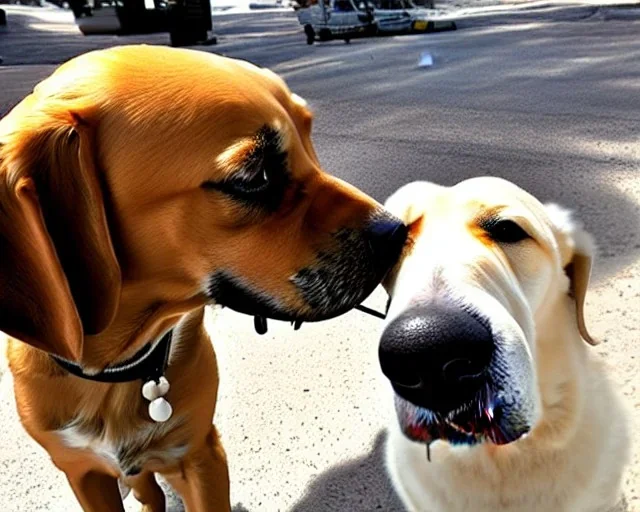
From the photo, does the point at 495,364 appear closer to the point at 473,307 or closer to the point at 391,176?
the point at 473,307

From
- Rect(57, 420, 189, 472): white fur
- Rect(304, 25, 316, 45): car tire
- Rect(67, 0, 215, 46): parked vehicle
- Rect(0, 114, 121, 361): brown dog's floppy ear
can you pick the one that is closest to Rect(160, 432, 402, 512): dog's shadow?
Rect(57, 420, 189, 472): white fur

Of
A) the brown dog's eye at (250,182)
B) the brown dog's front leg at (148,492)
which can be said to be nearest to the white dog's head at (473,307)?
the brown dog's eye at (250,182)

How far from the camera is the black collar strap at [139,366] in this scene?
4.60 ft

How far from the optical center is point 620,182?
333 cm

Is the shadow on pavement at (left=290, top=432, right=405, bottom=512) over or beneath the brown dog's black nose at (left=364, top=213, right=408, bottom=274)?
beneath

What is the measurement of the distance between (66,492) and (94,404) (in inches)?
24.8

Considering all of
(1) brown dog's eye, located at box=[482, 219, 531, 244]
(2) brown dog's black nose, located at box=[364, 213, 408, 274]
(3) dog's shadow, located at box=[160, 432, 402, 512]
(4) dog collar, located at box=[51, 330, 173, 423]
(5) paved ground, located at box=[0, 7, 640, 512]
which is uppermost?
(2) brown dog's black nose, located at box=[364, 213, 408, 274]

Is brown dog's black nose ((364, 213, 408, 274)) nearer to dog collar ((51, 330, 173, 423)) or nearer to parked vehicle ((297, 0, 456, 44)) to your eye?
dog collar ((51, 330, 173, 423))

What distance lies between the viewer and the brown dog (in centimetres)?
114

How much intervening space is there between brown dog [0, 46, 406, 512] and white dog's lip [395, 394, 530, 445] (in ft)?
0.73

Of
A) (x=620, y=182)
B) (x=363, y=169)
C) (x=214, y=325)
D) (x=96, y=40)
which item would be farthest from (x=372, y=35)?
(x=214, y=325)

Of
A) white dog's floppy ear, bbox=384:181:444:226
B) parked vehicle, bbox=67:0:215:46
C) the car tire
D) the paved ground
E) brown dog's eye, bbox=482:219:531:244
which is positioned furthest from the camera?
parked vehicle, bbox=67:0:215:46

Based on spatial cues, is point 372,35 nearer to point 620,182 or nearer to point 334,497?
point 620,182

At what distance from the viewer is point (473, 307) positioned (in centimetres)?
113
